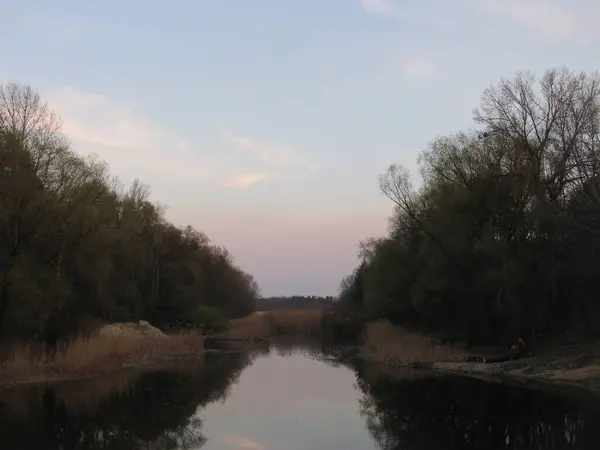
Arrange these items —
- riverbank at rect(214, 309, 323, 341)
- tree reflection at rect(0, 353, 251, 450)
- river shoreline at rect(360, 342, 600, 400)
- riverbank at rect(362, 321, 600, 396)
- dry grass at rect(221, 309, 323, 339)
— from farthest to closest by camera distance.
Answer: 1. dry grass at rect(221, 309, 323, 339)
2. riverbank at rect(214, 309, 323, 341)
3. riverbank at rect(362, 321, 600, 396)
4. river shoreline at rect(360, 342, 600, 400)
5. tree reflection at rect(0, 353, 251, 450)

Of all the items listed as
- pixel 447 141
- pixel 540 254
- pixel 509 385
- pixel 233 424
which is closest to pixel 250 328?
pixel 447 141

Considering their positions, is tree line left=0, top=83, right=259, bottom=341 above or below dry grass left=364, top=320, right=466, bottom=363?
above

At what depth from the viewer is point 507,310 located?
37.5 m

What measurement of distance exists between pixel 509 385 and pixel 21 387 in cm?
1949

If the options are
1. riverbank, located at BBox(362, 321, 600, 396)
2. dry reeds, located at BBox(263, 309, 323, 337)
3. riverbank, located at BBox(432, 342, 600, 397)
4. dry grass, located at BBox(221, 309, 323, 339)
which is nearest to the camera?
riverbank, located at BBox(432, 342, 600, 397)

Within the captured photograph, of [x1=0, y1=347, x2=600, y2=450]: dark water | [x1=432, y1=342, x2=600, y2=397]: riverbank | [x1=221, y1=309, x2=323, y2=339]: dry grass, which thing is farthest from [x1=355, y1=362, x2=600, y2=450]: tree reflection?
A: [x1=221, y1=309, x2=323, y2=339]: dry grass

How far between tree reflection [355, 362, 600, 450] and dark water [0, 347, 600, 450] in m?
0.03

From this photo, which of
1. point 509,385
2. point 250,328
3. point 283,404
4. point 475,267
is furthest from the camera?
point 250,328

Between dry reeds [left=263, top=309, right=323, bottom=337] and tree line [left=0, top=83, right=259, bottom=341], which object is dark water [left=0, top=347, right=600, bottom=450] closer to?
tree line [left=0, top=83, right=259, bottom=341]

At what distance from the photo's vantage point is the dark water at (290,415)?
15.7 meters

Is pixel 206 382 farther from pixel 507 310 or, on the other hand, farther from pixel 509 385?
pixel 507 310

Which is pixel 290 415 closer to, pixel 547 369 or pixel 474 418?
pixel 474 418

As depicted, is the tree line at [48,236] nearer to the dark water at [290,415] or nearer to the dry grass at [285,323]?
the dark water at [290,415]

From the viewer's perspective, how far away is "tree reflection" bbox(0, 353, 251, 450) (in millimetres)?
15539
